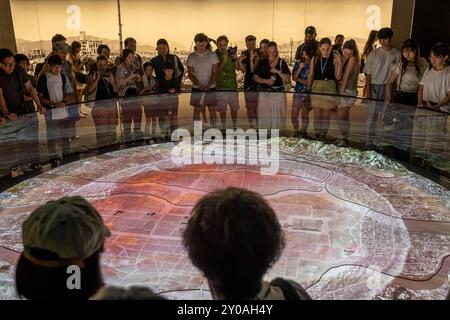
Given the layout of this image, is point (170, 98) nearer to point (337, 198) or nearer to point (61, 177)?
point (61, 177)

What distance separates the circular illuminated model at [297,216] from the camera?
3.37 m

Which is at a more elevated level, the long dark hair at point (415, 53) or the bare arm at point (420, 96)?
the long dark hair at point (415, 53)

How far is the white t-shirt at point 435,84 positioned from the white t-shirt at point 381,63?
2.97 feet

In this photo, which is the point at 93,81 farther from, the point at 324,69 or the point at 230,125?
the point at 324,69

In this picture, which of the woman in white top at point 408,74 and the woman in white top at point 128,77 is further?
the woman in white top at point 128,77

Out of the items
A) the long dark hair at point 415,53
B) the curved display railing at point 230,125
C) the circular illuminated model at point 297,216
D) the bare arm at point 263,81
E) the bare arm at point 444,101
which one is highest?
the long dark hair at point 415,53

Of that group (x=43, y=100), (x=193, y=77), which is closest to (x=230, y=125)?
(x=193, y=77)

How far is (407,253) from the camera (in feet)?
12.2

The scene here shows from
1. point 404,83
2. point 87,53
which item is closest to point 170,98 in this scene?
point 404,83

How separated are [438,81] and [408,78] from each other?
577 mm

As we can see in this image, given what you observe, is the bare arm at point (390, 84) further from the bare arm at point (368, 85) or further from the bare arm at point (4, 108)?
the bare arm at point (4, 108)

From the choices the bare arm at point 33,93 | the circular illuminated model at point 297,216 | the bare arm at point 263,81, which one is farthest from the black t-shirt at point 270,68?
the bare arm at point 33,93

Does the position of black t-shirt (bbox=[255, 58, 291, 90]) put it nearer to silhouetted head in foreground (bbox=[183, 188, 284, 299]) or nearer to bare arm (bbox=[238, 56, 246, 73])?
bare arm (bbox=[238, 56, 246, 73])
